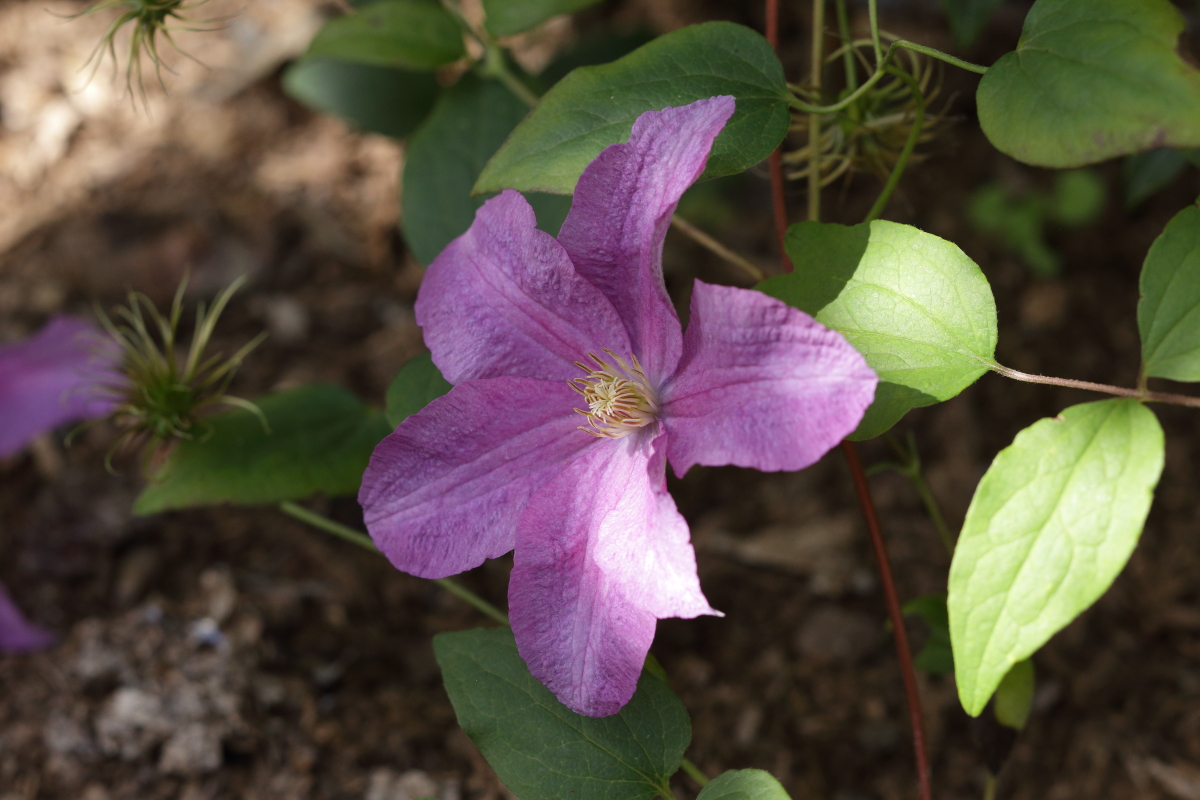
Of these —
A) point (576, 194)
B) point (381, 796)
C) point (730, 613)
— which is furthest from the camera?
point (730, 613)

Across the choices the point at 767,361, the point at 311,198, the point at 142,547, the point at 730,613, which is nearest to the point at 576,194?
the point at 767,361

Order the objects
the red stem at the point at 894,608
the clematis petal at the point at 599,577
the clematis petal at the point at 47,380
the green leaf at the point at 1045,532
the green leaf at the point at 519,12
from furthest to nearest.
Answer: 1. the clematis petal at the point at 47,380
2. the green leaf at the point at 519,12
3. the red stem at the point at 894,608
4. the clematis petal at the point at 599,577
5. the green leaf at the point at 1045,532

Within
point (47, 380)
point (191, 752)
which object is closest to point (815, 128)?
point (191, 752)

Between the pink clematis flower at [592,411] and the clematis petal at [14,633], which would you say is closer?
the pink clematis flower at [592,411]

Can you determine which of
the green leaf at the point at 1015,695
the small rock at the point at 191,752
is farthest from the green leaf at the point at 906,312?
the small rock at the point at 191,752

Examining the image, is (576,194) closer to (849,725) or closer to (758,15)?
(849,725)

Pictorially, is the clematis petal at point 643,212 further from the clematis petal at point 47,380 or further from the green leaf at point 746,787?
the clematis petal at point 47,380
